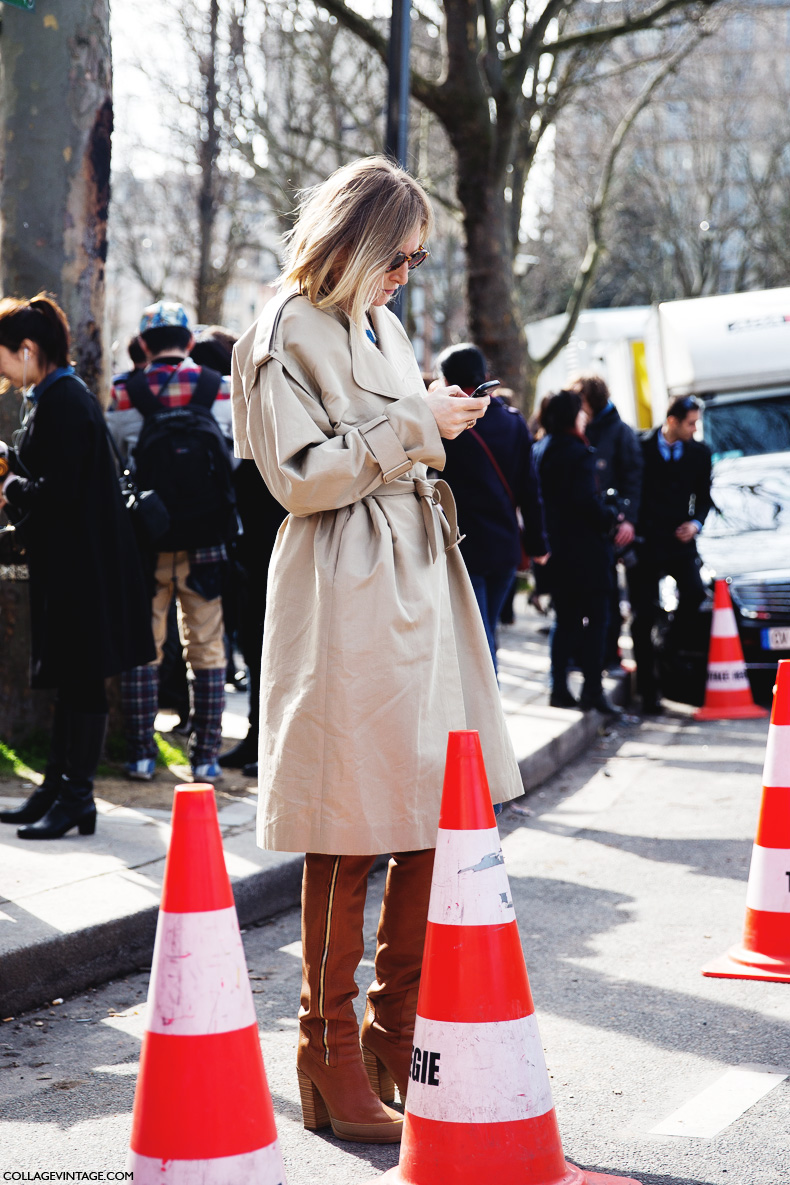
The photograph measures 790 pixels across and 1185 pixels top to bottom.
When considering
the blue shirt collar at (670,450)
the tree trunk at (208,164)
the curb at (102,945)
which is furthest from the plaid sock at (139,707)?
the tree trunk at (208,164)

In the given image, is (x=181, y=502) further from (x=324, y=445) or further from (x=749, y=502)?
(x=749, y=502)

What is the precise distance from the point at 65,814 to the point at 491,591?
2.45 meters

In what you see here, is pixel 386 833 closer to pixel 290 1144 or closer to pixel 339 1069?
pixel 339 1069

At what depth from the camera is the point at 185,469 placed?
19.4ft

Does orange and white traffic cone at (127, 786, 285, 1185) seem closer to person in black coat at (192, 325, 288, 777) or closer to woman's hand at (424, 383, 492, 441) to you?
woman's hand at (424, 383, 492, 441)

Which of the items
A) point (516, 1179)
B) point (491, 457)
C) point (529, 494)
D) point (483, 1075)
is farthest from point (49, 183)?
point (516, 1179)

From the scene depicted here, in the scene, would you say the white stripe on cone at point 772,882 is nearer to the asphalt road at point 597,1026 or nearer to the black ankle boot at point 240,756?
the asphalt road at point 597,1026

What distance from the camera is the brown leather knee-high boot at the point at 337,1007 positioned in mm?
2898

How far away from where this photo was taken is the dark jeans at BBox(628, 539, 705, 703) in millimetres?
9250

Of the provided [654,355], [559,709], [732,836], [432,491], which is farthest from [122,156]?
[432,491]

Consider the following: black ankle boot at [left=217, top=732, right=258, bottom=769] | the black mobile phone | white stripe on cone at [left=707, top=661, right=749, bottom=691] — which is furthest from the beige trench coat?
white stripe on cone at [left=707, top=661, right=749, bottom=691]

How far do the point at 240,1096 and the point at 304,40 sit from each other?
21.2 metres

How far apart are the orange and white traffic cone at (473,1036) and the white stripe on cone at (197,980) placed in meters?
0.43

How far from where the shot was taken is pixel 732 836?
5.92m
